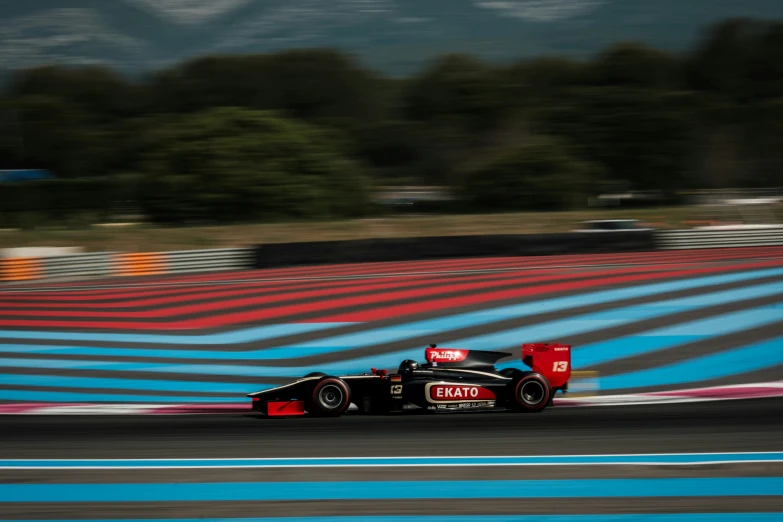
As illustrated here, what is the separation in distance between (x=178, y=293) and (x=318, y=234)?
681 cm

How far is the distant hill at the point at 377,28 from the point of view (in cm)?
10956

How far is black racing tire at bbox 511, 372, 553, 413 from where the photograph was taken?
761 cm

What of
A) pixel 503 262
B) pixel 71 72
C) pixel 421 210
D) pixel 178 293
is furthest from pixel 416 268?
pixel 71 72

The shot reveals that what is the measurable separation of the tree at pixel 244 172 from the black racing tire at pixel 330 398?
30.9 m

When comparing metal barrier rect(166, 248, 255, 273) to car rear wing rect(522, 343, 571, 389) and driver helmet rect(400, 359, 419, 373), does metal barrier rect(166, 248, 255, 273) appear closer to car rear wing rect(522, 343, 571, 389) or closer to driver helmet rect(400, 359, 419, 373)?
driver helmet rect(400, 359, 419, 373)

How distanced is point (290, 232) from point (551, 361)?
14823mm

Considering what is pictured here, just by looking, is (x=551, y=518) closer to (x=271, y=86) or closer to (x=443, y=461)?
(x=443, y=461)

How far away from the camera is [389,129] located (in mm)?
60750

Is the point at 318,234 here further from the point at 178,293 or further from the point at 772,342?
the point at 772,342

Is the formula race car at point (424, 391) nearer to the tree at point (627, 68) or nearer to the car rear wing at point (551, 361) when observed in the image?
the car rear wing at point (551, 361)

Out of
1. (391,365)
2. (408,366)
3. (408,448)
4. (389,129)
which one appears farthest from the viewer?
(389,129)

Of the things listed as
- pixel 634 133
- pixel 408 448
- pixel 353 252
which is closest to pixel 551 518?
pixel 408 448

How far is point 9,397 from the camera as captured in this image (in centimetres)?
1012

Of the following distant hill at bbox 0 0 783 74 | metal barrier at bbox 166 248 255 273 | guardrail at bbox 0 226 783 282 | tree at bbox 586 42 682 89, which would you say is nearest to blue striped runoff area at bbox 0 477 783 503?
guardrail at bbox 0 226 783 282
